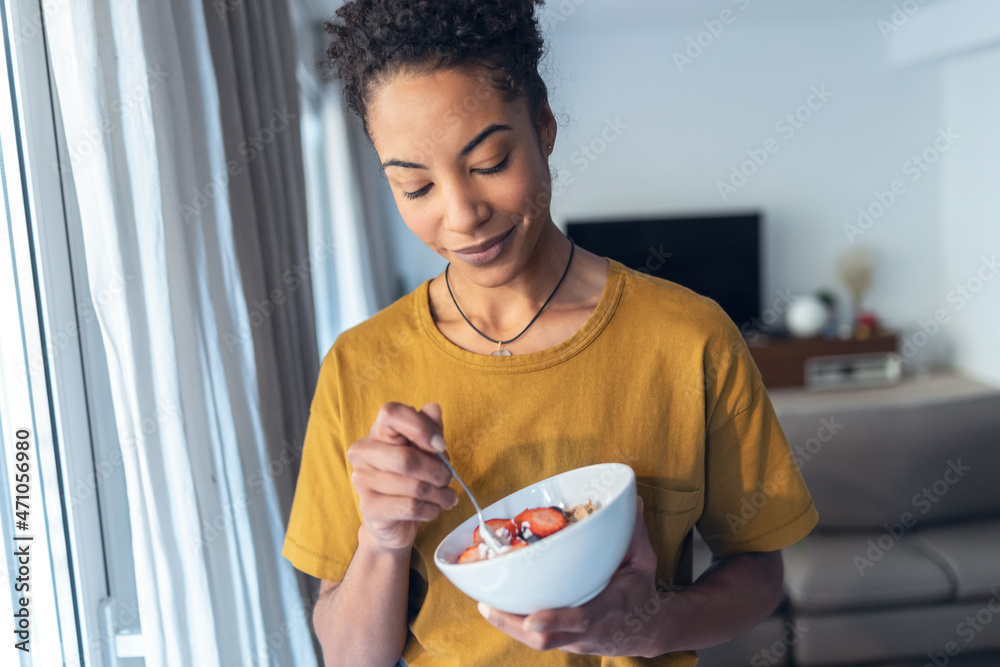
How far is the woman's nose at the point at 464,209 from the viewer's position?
75 cm

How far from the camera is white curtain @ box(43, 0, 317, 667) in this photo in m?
0.97

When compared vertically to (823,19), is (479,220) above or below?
below

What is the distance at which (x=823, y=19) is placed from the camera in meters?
4.98

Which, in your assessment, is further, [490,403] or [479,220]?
[490,403]

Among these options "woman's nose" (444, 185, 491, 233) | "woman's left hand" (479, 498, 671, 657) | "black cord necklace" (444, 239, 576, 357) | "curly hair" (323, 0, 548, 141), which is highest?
"curly hair" (323, 0, 548, 141)

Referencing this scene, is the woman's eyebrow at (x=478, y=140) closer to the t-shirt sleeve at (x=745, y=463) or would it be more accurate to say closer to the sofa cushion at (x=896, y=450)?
the t-shirt sleeve at (x=745, y=463)

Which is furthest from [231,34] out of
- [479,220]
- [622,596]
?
[622,596]

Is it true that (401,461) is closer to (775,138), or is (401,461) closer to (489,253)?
(489,253)

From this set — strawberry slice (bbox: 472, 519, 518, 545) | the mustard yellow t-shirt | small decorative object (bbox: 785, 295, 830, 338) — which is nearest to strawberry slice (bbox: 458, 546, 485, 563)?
strawberry slice (bbox: 472, 519, 518, 545)

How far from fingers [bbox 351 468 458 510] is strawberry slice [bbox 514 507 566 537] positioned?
0.08 m

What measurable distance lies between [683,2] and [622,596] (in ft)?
14.9

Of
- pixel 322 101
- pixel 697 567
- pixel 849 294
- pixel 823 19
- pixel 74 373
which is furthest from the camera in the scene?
pixel 849 294

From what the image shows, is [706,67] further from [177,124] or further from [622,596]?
[622,596]

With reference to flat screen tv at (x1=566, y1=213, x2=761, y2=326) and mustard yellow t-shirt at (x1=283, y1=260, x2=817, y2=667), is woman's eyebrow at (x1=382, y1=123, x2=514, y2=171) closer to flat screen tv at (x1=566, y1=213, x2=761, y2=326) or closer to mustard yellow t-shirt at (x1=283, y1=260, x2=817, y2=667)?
mustard yellow t-shirt at (x1=283, y1=260, x2=817, y2=667)
